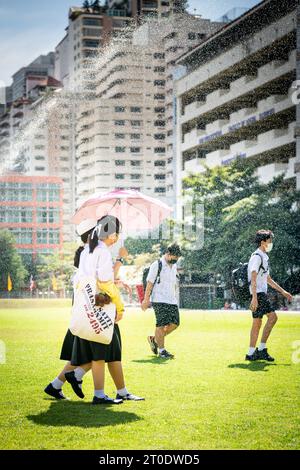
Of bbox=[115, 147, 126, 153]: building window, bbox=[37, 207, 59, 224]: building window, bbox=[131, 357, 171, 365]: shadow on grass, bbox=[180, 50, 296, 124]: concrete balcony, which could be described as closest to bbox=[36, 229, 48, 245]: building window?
bbox=[37, 207, 59, 224]: building window

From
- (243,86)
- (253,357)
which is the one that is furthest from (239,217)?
(253,357)

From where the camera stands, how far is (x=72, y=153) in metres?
25.1

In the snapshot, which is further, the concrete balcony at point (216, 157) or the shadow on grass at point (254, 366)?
the concrete balcony at point (216, 157)

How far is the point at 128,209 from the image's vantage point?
1295 cm

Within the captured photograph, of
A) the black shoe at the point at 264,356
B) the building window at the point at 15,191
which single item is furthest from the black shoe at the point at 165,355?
the building window at the point at 15,191

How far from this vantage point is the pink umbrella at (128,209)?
10.8 metres

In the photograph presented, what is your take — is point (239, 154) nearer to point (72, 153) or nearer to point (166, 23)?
point (72, 153)

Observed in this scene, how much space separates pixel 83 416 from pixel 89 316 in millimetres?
797

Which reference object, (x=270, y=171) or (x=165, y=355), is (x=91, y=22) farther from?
(x=165, y=355)

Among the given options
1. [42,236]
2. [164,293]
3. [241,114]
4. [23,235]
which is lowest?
[164,293]

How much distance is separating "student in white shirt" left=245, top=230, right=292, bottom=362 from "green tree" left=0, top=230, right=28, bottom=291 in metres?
29.7

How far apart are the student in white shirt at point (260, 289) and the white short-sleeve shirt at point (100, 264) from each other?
3386mm

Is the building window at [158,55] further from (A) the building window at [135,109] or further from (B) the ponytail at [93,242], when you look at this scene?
(B) the ponytail at [93,242]

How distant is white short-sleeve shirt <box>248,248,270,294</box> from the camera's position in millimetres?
10617
